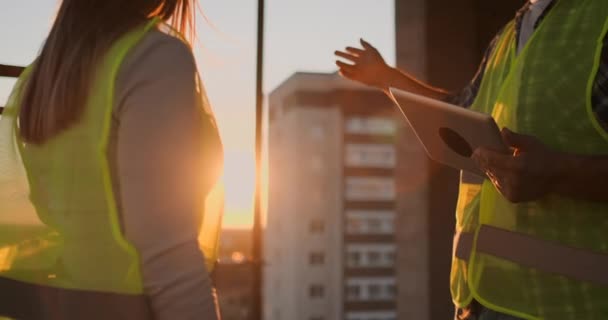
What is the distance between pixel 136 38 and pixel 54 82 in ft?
0.34

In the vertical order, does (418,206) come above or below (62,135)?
below

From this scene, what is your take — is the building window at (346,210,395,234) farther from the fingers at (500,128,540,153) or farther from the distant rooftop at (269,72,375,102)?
the fingers at (500,128,540,153)

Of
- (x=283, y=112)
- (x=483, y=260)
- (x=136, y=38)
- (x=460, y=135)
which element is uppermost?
(x=136, y=38)

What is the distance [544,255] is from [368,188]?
193 ft

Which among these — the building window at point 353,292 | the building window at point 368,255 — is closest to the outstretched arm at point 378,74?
the building window at point 353,292

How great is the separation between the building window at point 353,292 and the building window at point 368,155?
1030 centimetres

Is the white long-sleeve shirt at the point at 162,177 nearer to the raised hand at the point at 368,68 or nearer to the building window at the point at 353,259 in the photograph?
the raised hand at the point at 368,68

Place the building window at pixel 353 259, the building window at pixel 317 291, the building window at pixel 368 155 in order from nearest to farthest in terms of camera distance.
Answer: the building window at pixel 317 291 < the building window at pixel 353 259 < the building window at pixel 368 155

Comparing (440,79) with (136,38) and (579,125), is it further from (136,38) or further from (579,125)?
(136,38)

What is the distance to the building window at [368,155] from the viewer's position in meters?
59.8

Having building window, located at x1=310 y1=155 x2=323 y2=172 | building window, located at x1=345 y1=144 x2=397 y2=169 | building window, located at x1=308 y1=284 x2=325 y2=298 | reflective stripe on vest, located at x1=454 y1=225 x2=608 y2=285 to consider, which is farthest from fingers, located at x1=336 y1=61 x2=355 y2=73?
building window, located at x1=345 y1=144 x2=397 y2=169

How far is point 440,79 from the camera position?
3.24 metres

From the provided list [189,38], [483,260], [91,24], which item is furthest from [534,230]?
[91,24]

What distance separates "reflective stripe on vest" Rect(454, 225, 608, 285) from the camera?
0.91 meters
